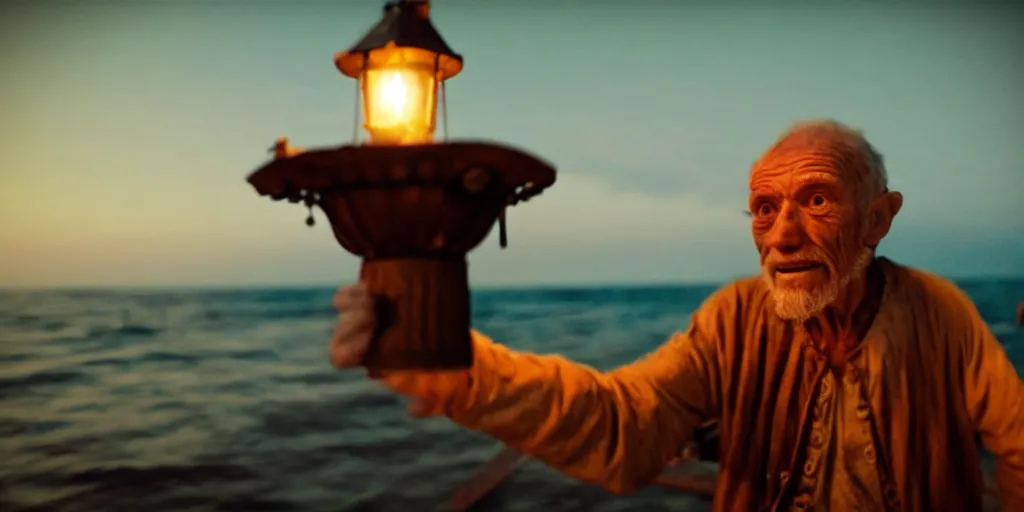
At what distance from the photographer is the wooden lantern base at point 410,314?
127cm

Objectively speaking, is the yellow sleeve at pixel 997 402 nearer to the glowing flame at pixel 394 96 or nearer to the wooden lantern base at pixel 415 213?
the wooden lantern base at pixel 415 213

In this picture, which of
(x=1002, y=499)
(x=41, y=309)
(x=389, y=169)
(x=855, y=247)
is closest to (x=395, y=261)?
(x=389, y=169)

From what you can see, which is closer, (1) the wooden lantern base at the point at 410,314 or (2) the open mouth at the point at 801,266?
(1) the wooden lantern base at the point at 410,314

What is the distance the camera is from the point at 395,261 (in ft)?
4.19

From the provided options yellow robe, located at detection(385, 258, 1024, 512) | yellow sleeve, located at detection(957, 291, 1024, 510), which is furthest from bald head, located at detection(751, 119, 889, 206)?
yellow sleeve, located at detection(957, 291, 1024, 510)

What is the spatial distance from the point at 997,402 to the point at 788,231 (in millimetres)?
574

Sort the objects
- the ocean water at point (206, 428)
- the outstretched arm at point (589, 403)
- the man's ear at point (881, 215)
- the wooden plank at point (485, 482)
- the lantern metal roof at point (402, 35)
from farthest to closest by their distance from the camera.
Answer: the wooden plank at point (485, 482) → the ocean water at point (206, 428) → the man's ear at point (881, 215) → the outstretched arm at point (589, 403) → the lantern metal roof at point (402, 35)

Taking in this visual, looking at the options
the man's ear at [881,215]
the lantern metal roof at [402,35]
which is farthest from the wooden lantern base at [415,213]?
the man's ear at [881,215]

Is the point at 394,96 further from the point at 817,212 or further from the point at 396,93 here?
the point at 817,212

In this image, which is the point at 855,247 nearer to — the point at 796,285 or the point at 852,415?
the point at 796,285

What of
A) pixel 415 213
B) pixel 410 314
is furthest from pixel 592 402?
pixel 415 213

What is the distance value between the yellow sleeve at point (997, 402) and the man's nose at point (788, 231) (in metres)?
0.44

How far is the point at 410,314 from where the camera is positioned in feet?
4.19

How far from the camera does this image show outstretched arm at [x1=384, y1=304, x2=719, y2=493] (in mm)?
1456
